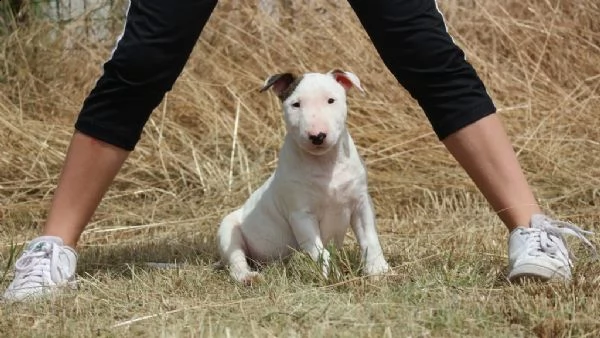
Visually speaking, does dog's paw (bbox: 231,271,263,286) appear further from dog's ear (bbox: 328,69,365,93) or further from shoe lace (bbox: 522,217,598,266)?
shoe lace (bbox: 522,217,598,266)

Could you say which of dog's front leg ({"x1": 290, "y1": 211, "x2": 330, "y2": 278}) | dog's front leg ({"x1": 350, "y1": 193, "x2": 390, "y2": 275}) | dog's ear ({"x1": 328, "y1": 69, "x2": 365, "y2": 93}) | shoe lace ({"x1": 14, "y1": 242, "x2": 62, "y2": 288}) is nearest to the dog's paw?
dog's front leg ({"x1": 290, "y1": 211, "x2": 330, "y2": 278})

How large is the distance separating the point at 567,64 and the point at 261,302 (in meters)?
3.27

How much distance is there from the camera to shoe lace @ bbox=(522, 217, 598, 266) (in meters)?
3.06

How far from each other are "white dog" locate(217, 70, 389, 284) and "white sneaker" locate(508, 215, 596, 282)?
0.41m

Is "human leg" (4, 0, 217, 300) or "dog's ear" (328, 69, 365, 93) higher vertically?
"dog's ear" (328, 69, 365, 93)

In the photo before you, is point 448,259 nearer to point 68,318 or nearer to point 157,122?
point 68,318

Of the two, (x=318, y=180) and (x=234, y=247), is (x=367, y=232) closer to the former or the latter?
(x=318, y=180)

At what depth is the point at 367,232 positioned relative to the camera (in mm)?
3424

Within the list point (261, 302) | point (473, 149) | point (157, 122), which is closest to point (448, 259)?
point (473, 149)

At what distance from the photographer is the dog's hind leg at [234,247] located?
347cm

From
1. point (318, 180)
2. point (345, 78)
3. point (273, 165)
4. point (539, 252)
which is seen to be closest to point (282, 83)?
point (345, 78)

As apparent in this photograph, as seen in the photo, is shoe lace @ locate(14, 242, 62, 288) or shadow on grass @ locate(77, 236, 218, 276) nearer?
shoe lace @ locate(14, 242, 62, 288)

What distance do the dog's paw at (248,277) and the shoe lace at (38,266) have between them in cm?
55

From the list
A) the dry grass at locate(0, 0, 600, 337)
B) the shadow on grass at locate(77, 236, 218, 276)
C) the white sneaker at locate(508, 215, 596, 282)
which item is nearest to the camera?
the dry grass at locate(0, 0, 600, 337)
